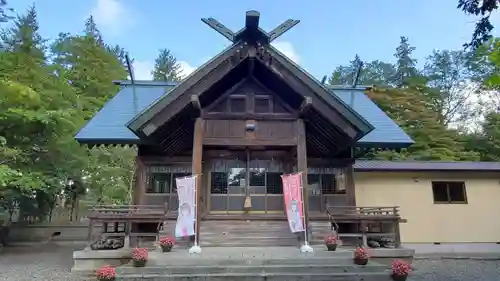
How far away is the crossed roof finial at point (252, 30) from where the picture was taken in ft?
27.8

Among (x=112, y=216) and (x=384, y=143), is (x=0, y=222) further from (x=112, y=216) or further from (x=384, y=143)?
(x=384, y=143)

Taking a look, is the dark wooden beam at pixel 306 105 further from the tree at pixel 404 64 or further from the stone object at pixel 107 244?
the tree at pixel 404 64

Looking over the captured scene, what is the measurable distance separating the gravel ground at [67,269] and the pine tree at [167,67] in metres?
26.6

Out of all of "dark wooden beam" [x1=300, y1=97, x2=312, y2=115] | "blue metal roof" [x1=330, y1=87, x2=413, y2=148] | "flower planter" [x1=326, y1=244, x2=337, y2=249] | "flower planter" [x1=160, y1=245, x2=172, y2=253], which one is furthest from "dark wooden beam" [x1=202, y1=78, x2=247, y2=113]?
"flower planter" [x1=326, y1=244, x2=337, y2=249]

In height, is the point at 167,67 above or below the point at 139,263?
above

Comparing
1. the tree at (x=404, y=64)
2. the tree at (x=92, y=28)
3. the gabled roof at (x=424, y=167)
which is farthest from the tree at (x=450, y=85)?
the tree at (x=92, y=28)

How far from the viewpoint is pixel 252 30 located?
8.68 metres

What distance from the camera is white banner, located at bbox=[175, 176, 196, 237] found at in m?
8.28

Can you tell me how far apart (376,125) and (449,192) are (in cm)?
392

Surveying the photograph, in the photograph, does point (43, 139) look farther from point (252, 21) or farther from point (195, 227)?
point (252, 21)

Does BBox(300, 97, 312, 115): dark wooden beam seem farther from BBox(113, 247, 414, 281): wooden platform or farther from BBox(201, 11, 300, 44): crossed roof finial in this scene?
BBox(113, 247, 414, 281): wooden platform

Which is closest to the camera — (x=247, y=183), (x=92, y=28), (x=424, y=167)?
(x=247, y=183)

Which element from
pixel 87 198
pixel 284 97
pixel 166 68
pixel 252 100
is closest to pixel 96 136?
pixel 252 100

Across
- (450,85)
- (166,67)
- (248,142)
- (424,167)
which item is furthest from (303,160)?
(166,67)
